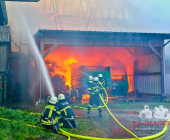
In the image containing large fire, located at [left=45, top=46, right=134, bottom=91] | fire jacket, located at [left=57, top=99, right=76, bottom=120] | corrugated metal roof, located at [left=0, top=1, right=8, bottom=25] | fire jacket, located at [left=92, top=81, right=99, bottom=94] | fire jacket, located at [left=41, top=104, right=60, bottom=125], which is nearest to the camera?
fire jacket, located at [left=41, top=104, right=60, bottom=125]

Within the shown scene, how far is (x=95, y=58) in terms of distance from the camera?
18172 millimetres

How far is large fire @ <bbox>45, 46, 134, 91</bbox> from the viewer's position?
17.5m

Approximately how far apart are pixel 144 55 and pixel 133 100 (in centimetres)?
475

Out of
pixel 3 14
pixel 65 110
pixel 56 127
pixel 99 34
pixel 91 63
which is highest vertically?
pixel 3 14

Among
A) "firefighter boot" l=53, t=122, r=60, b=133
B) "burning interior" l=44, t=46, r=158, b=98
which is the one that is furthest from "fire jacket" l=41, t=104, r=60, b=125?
"burning interior" l=44, t=46, r=158, b=98

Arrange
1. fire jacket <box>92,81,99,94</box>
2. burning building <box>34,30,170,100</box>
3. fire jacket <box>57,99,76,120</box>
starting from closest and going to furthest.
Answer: fire jacket <box>57,99,76,120</box>, fire jacket <box>92,81,99,94</box>, burning building <box>34,30,170,100</box>

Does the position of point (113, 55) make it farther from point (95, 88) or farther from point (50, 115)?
point (50, 115)

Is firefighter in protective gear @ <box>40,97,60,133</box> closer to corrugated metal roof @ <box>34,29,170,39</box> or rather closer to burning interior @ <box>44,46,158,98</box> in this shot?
corrugated metal roof @ <box>34,29,170,39</box>

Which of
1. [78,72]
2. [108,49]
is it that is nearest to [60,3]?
[108,49]

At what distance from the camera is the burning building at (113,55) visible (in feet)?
40.4

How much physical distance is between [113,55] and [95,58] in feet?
6.11

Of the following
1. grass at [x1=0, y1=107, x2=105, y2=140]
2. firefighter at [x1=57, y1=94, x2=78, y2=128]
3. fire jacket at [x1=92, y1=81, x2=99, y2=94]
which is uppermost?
fire jacket at [x1=92, y1=81, x2=99, y2=94]

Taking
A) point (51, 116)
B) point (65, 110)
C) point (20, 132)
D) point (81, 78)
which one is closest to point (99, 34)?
point (81, 78)

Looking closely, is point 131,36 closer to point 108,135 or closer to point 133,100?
point 133,100
